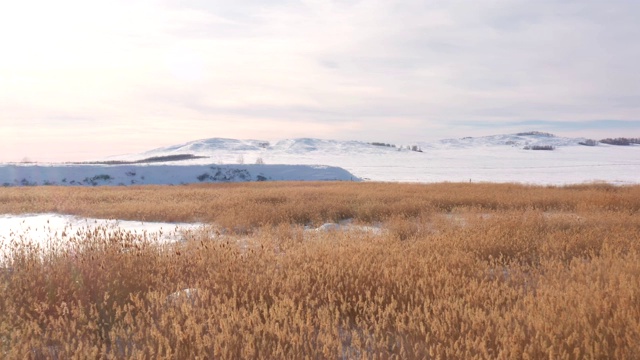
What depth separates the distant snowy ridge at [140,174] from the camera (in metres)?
37.0

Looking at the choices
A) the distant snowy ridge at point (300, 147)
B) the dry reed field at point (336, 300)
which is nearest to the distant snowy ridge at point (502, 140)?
the distant snowy ridge at point (300, 147)

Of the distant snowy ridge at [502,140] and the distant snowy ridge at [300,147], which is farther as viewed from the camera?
the distant snowy ridge at [502,140]

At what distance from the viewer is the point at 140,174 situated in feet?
131

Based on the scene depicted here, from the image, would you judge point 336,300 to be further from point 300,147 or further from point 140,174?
point 300,147

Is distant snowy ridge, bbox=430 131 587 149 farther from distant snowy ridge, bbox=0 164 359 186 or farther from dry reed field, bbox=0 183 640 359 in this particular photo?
dry reed field, bbox=0 183 640 359

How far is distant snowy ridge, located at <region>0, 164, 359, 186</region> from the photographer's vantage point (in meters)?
37.0

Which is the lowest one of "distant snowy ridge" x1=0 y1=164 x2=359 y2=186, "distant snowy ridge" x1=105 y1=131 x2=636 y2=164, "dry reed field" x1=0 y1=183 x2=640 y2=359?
"dry reed field" x1=0 y1=183 x2=640 y2=359

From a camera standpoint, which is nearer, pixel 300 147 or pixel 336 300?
pixel 336 300

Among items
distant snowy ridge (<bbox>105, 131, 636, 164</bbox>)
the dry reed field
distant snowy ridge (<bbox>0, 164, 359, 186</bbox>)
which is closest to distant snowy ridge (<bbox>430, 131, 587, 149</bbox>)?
distant snowy ridge (<bbox>105, 131, 636, 164</bbox>)

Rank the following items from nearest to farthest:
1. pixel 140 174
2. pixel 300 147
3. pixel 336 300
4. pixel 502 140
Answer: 1. pixel 336 300
2. pixel 140 174
3. pixel 300 147
4. pixel 502 140

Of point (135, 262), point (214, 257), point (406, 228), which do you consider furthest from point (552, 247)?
point (135, 262)

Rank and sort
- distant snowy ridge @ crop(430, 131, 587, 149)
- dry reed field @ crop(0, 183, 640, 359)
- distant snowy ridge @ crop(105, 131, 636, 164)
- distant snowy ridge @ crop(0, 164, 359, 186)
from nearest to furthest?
dry reed field @ crop(0, 183, 640, 359)
distant snowy ridge @ crop(0, 164, 359, 186)
distant snowy ridge @ crop(105, 131, 636, 164)
distant snowy ridge @ crop(430, 131, 587, 149)

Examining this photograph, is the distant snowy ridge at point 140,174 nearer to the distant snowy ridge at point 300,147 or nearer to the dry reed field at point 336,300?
the dry reed field at point 336,300

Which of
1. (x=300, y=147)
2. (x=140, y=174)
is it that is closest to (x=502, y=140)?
(x=300, y=147)
